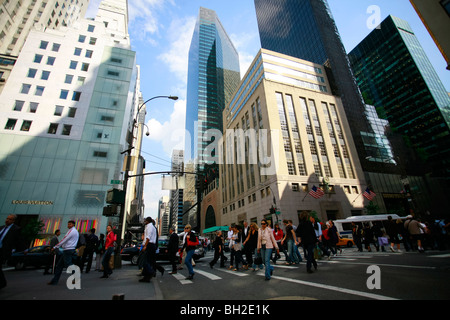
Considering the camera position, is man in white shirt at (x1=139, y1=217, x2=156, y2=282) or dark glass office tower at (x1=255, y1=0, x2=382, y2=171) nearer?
man in white shirt at (x1=139, y1=217, x2=156, y2=282)

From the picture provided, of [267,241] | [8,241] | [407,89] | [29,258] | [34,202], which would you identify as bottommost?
[29,258]

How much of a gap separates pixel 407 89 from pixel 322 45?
43925 millimetres

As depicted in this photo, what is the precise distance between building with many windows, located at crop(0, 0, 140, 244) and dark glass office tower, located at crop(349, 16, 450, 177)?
264ft

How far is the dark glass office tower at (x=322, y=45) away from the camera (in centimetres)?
4595

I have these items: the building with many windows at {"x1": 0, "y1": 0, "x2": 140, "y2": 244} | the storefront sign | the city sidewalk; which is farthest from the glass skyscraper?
the storefront sign

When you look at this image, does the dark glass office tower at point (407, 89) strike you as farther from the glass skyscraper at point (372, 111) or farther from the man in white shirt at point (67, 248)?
the man in white shirt at point (67, 248)

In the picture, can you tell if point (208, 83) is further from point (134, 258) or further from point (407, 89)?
point (134, 258)

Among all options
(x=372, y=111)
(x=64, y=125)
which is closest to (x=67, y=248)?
(x=64, y=125)

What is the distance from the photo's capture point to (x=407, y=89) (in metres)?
70.5

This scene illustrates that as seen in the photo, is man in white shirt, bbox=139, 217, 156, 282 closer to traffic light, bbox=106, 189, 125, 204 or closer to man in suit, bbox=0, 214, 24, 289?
traffic light, bbox=106, 189, 125, 204

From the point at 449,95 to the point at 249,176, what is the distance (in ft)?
279

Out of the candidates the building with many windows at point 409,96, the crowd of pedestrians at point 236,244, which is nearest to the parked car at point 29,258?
the crowd of pedestrians at point 236,244

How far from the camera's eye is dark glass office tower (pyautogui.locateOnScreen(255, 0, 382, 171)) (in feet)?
151
